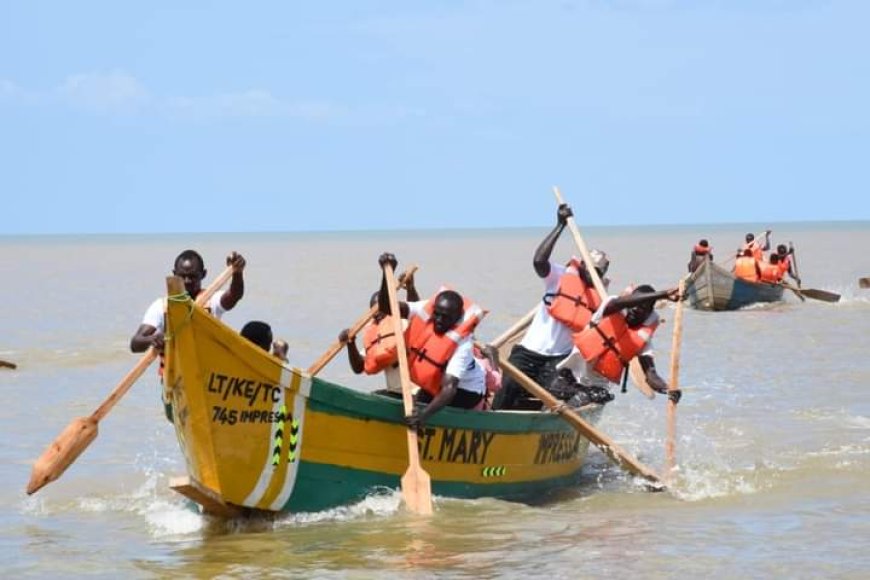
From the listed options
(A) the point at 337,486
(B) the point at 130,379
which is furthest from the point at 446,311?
(B) the point at 130,379

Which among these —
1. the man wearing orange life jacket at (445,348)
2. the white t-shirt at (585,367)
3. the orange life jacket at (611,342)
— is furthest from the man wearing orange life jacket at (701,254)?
the man wearing orange life jacket at (445,348)

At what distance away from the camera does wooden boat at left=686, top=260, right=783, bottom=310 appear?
2884cm

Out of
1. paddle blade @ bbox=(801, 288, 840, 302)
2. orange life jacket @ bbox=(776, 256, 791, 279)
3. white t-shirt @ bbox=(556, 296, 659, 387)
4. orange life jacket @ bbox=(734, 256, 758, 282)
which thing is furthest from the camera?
paddle blade @ bbox=(801, 288, 840, 302)

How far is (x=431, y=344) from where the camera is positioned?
10.5m

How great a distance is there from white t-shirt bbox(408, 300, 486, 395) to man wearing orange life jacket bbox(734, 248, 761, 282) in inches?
770

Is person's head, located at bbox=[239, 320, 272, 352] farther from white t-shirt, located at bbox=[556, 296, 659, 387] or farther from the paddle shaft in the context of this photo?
white t-shirt, located at bbox=[556, 296, 659, 387]

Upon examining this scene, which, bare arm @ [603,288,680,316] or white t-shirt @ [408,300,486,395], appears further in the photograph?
bare arm @ [603,288,680,316]

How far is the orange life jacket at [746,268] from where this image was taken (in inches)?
1163

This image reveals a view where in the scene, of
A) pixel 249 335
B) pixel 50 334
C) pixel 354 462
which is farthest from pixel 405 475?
pixel 50 334

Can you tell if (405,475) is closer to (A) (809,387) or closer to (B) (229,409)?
(B) (229,409)

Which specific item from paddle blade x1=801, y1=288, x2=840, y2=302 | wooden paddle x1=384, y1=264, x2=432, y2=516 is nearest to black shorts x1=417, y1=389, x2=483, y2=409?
wooden paddle x1=384, y1=264, x2=432, y2=516

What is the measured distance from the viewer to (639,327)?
11961mm

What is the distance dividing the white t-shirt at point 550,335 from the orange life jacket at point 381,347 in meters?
1.93

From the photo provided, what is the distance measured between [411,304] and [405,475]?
56.0 inches
